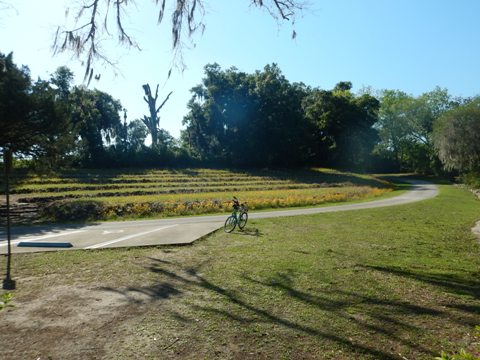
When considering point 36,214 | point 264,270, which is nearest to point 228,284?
point 264,270

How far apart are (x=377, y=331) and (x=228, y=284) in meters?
2.71

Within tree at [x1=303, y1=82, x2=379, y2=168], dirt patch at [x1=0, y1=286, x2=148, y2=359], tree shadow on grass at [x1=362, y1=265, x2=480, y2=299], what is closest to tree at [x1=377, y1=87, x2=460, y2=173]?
tree at [x1=303, y1=82, x2=379, y2=168]

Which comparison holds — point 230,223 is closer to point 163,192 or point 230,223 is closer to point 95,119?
point 163,192

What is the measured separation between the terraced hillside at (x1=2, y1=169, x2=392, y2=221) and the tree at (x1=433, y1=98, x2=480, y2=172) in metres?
7.51

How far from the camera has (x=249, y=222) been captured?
15.8m

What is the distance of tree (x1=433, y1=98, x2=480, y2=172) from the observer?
3350 cm

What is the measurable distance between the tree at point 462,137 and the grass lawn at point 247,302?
90.3ft

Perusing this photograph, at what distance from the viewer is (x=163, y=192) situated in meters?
30.0

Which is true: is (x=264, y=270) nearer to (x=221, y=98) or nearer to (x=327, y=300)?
(x=327, y=300)

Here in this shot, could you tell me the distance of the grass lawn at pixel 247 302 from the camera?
14.4ft

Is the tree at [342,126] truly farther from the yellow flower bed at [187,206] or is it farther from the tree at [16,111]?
the tree at [16,111]

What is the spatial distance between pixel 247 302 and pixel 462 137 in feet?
115

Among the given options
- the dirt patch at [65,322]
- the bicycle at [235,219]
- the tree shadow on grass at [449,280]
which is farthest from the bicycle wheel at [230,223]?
the dirt patch at [65,322]

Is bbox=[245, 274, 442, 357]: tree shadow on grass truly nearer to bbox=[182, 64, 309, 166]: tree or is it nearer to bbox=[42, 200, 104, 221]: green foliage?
bbox=[42, 200, 104, 221]: green foliage
